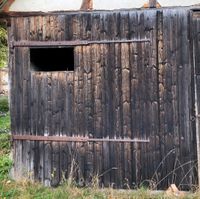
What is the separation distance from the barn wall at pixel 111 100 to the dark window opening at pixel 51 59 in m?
0.42

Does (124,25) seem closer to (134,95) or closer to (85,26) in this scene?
(85,26)

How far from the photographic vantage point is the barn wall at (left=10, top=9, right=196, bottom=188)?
6.86 metres

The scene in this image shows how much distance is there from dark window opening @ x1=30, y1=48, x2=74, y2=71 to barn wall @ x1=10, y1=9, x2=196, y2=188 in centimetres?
42

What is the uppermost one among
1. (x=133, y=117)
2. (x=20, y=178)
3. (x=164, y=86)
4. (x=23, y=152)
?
(x=164, y=86)

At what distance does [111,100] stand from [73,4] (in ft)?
5.78

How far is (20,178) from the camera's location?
7.41 m

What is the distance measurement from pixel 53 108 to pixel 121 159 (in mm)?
1470

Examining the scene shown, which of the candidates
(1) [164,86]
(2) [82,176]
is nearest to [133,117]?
(1) [164,86]

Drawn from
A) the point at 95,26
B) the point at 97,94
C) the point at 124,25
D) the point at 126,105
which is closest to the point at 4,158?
the point at 97,94

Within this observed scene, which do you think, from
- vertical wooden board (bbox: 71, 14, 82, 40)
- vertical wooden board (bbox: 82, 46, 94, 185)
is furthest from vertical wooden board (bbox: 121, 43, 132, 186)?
vertical wooden board (bbox: 71, 14, 82, 40)

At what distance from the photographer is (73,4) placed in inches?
281

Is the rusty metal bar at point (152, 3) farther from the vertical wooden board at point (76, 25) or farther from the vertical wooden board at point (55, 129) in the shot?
the vertical wooden board at point (55, 129)

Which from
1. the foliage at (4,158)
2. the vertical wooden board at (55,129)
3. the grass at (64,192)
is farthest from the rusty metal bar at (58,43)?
the grass at (64,192)

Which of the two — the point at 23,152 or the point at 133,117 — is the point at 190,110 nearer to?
the point at 133,117
